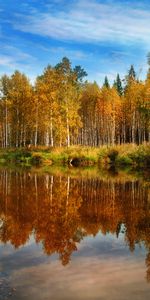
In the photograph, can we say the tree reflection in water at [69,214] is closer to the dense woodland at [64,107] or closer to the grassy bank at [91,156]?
the grassy bank at [91,156]

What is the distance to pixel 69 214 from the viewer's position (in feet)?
50.7

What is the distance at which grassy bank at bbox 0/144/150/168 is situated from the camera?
45219 mm

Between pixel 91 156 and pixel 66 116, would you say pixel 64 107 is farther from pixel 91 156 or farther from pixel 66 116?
pixel 91 156

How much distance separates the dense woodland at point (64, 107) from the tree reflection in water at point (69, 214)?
3403 cm

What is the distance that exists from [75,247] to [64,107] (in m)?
48.5

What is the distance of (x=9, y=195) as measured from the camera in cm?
2092

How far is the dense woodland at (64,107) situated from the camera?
59.1m

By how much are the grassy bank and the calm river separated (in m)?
24.8

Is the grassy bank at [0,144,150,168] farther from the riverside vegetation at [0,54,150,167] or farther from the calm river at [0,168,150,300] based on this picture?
the calm river at [0,168,150,300]

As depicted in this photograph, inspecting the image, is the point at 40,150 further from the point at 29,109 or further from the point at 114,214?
the point at 114,214

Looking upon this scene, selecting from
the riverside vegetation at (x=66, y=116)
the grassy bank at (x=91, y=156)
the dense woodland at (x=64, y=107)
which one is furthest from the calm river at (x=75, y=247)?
the dense woodland at (x=64, y=107)

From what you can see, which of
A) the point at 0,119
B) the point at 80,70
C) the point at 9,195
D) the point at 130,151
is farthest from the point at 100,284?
the point at 80,70

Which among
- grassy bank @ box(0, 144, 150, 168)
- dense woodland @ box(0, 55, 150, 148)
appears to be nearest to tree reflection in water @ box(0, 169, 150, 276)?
grassy bank @ box(0, 144, 150, 168)

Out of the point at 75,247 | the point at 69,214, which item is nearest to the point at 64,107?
the point at 69,214
